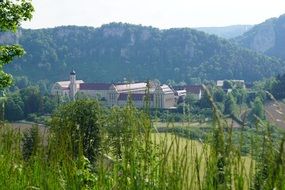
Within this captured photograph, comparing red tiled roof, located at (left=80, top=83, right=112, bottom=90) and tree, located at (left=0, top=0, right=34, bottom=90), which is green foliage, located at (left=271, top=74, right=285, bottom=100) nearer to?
red tiled roof, located at (left=80, top=83, right=112, bottom=90)

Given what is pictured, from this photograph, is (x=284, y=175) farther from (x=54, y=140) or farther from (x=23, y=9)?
(x=23, y=9)

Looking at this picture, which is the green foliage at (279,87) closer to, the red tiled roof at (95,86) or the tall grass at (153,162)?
the red tiled roof at (95,86)

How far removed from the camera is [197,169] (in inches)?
97.4

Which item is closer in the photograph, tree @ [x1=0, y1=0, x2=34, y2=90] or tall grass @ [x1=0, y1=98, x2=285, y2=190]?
tall grass @ [x1=0, y1=98, x2=285, y2=190]

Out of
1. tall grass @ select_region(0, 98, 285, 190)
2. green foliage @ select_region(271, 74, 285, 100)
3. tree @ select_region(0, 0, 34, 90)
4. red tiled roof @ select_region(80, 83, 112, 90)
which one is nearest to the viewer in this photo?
tall grass @ select_region(0, 98, 285, 190)

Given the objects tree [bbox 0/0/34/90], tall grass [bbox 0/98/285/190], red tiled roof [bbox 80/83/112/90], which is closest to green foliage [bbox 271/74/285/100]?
red tiled roof [bbox 80/83/112/90]

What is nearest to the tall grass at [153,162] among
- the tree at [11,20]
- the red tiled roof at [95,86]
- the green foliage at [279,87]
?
the tree at [11,20]

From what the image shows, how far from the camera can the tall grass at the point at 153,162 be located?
241cm

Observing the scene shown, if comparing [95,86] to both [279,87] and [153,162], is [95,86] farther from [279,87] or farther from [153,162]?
[153,162]

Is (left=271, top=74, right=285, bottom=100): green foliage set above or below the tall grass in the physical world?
below

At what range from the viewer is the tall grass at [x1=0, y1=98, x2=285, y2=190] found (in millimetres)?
2406

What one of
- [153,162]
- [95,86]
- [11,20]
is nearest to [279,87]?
[95,86]

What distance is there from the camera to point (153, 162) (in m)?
3.17

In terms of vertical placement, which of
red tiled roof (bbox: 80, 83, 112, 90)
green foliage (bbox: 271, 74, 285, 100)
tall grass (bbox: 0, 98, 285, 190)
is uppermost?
tall grass (bbox: 0, 98, 285, 190)
